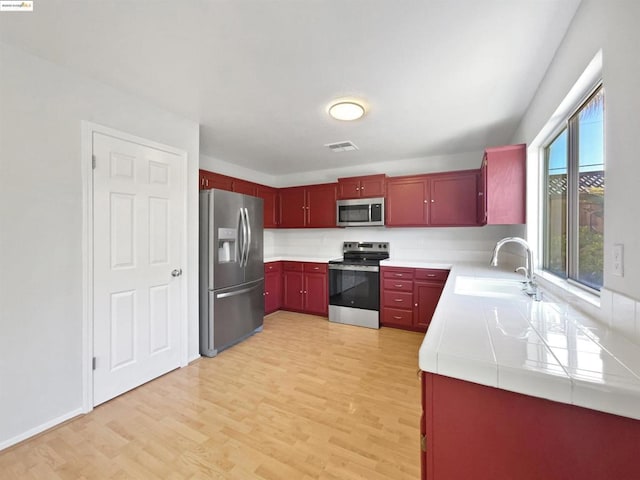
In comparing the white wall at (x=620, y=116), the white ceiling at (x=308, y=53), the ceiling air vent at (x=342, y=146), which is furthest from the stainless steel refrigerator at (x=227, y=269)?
the white wall at (x=620, y=116)

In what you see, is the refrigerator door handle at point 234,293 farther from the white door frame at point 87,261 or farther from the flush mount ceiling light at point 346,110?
the flush mount ceiling light at point 346,110

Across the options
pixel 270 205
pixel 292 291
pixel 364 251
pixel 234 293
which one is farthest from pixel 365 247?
pixel 234 293

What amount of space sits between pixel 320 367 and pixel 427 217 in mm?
2427

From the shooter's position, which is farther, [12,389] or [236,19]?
[12,389]

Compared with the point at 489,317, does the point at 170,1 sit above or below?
above

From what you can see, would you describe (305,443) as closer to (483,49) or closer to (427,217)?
(483,49)

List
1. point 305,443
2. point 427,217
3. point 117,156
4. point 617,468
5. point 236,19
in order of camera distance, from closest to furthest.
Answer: point 617,468, point 236,19, point 305,443, point 117,156, point 427,217

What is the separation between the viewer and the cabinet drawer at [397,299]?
349cm

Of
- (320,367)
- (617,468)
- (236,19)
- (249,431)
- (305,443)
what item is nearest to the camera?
(617,468)

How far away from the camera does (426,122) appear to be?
8.80 feet

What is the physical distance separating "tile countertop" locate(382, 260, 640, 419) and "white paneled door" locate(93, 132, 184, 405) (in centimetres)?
229

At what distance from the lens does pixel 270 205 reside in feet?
15.2

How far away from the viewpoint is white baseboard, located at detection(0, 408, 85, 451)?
61.9 inches

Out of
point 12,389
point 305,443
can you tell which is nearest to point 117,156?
point 12,389
